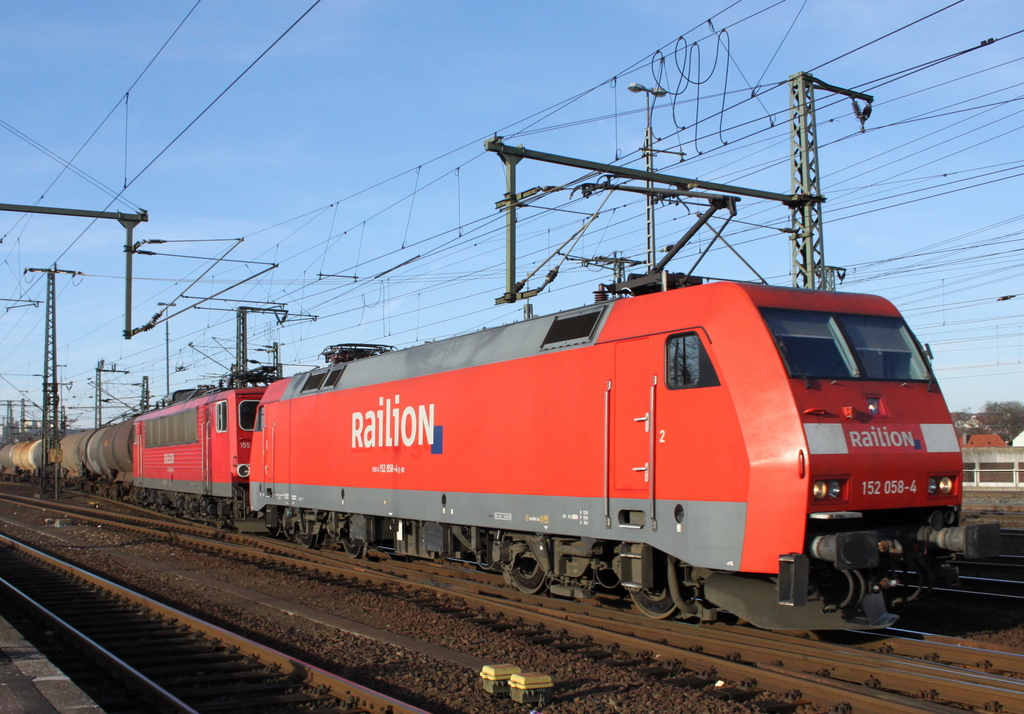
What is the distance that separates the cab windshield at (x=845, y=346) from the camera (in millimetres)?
8164

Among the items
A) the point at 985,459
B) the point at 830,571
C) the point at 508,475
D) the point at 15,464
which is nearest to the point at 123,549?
the point at 508,475

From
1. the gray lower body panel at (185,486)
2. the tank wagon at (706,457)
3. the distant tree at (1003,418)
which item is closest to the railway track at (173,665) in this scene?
the tank wagon at (706,457)

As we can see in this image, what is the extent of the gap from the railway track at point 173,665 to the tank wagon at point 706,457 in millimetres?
3386

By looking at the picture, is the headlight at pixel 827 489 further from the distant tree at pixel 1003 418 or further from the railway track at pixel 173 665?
the distant tree at pixel 1003 418

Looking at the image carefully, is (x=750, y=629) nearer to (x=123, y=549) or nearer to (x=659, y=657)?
(x=659, y=657)

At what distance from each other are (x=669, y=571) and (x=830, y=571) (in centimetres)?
166

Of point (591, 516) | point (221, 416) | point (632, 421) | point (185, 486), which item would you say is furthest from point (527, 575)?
point (185, 486)

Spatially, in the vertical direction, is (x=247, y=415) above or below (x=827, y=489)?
above

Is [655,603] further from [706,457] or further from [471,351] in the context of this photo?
[471,351]

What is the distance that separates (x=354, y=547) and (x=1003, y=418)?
85.7m

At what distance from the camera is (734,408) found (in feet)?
26.3

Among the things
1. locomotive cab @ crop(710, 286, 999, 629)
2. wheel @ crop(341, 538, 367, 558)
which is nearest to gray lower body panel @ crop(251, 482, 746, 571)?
locomotive cab @ crop(710, 286, 999, 629)

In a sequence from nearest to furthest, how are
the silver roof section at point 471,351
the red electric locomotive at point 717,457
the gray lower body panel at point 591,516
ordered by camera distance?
the red electric locomotive at point 717,457, the gray lower body panel at point 591,516, the silver roof section at point 471,351

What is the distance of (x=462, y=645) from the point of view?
8820mm
